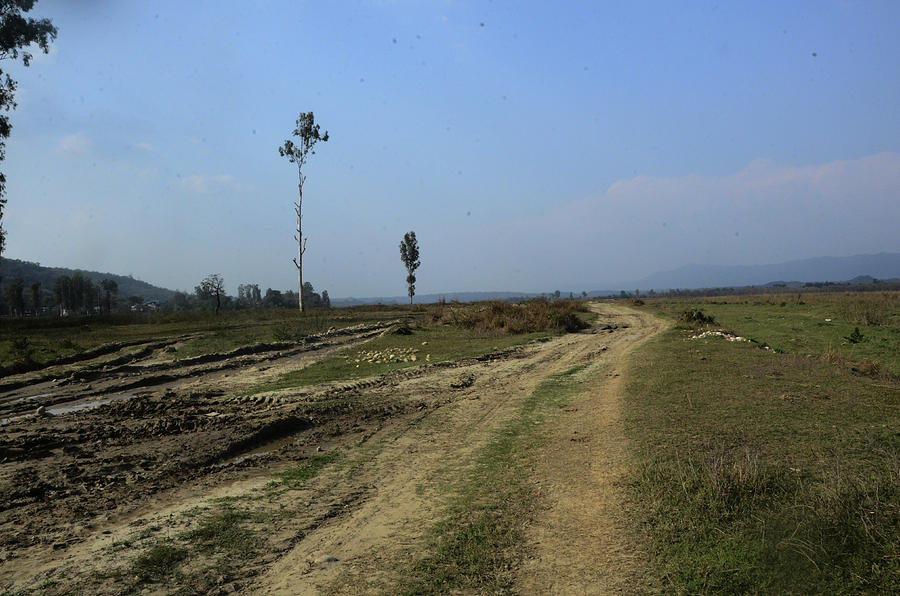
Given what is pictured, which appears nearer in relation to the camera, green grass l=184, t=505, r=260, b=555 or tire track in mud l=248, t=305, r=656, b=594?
tire track in mud l=248, t=305, r=656, b=594

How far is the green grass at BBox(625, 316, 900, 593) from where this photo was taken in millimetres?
3566

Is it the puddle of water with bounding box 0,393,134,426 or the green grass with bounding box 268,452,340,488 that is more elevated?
the green grass with bounding box 268,452,340,488

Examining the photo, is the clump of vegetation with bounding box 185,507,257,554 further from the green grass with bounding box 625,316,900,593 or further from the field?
the green grass with bounding box 625,316,900,593

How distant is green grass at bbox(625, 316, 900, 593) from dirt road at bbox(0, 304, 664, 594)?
1.49 feet

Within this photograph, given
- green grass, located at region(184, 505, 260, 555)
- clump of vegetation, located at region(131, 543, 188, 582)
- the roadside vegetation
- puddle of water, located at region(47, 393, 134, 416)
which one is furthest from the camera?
the roadside vegetation

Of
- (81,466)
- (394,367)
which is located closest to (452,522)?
(81,466)

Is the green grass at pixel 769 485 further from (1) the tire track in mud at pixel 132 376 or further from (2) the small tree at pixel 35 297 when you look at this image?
(2) the small tree at pixel 35 297

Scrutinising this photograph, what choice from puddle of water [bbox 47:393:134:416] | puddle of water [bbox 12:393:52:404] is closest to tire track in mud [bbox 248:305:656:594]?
puddle of water [bbox 47:393:134:416]

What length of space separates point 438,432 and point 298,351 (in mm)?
13320

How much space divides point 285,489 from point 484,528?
8.13 feet

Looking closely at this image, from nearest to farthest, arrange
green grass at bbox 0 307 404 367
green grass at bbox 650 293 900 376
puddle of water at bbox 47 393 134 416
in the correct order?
1. puddle of water at bbox 47 393 134 416
2. green grass at bbox 650 293 900 376
3. green grass at bbox 0 307 404 367

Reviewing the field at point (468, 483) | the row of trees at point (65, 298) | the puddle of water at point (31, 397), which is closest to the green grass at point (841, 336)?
the field at point (468, 483)

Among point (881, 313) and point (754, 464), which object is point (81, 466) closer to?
point (754, 464)

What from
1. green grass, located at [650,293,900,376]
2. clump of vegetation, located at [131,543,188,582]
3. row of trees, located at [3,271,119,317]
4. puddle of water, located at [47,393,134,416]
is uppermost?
row of trees, located at [3,271,119,317]
